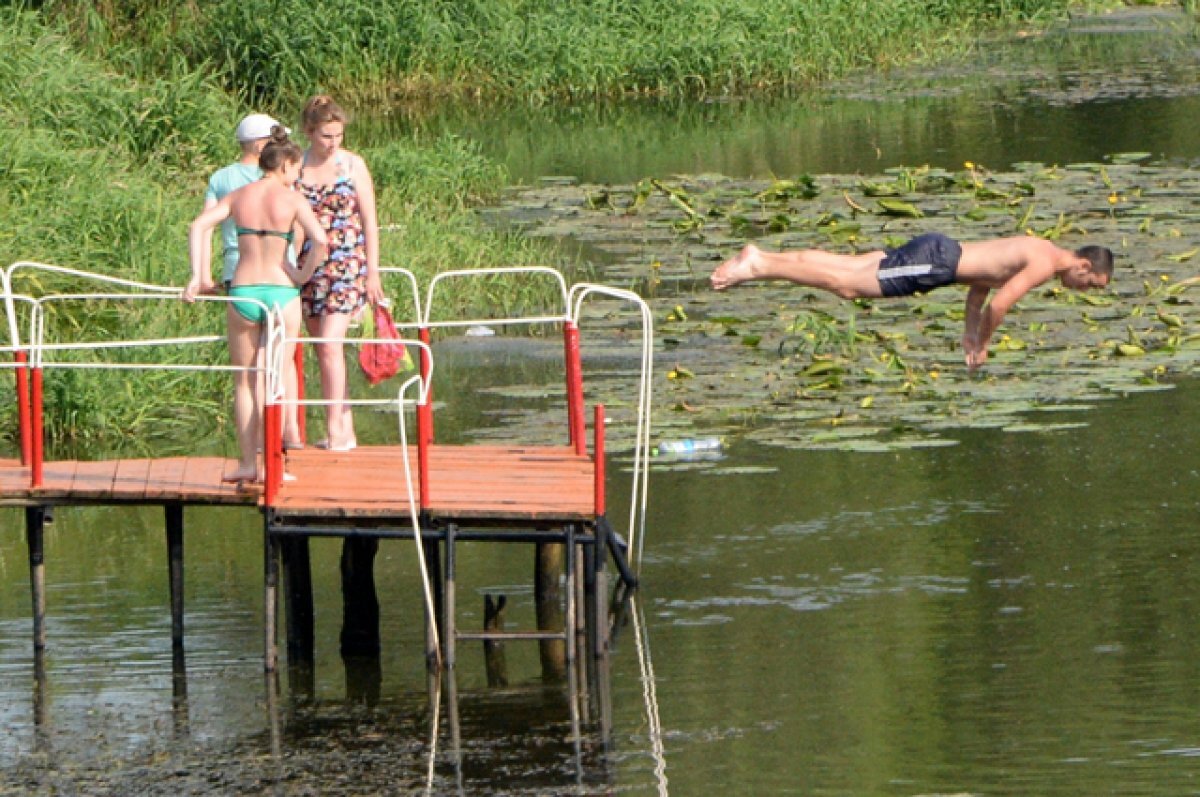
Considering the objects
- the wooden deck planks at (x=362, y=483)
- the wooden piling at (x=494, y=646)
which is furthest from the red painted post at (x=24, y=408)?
the wooden piling at (x=494, y=646)

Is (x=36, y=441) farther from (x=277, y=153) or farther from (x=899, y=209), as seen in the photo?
(x=899, y=209)

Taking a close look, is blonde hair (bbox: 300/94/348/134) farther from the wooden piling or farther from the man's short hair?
the man's short hair

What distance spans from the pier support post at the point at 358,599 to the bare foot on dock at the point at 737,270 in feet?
7.31

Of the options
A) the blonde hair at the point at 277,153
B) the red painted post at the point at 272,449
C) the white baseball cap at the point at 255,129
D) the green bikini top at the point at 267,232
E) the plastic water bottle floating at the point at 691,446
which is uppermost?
the white baseball cap at the point at 255,129

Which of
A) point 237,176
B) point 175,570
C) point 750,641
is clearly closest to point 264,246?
point 237,176

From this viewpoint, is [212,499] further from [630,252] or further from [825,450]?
[630,252]

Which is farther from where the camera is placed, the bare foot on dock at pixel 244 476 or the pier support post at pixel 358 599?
the pier support post at pixel 358 599

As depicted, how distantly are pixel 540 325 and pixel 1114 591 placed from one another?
24.7ft

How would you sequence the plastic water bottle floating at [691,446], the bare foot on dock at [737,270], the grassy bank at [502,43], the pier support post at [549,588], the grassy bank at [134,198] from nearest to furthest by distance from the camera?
the pier support post at [549,588], the bare foot on dock at [737,270], the plastic water bottle floating at [691,446], the grassy bank at [134,198], the grassy bank at [502,43]

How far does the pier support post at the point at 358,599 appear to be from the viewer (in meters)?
10.7

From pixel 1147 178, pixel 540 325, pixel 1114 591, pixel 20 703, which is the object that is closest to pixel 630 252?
pixel 540 325

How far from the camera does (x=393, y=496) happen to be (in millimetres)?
10086

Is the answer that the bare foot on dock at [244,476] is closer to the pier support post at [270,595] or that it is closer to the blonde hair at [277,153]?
the pier support post at [270,595]

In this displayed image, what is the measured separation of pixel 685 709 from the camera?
966cm
